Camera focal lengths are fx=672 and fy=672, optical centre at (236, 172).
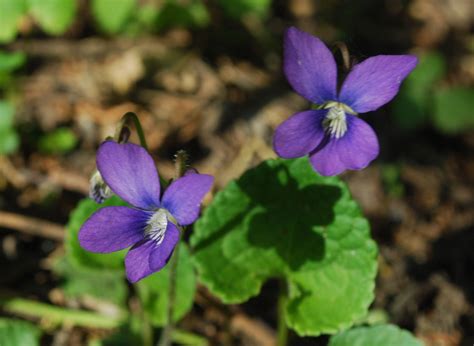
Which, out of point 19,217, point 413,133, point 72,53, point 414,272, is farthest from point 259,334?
point 72,53

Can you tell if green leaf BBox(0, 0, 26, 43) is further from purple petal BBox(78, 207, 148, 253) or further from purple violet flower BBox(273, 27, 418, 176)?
purple violet flower BBox(273, 27, 418, 176)

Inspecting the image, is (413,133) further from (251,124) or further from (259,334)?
(259,334)

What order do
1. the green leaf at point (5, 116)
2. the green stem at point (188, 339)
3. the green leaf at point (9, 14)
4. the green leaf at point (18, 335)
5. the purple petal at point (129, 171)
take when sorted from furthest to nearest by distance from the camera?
the green leaf at point (5, 116) → the green leaf at point (9, 14) → the green stem at point (188, 339) → the green leaf at point (18, 335) → the purple petal at point (129, 171)

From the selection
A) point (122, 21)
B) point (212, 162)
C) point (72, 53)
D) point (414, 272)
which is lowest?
point (414, 272)

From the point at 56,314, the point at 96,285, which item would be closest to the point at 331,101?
the point at 96,285

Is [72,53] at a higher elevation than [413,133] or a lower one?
higher

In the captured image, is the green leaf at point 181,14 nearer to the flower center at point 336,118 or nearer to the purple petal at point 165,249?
the flower center at point 336,118

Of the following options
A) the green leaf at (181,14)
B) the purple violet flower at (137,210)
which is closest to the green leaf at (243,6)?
the green leaf at (181,14)

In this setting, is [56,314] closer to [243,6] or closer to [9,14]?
[9,14]
